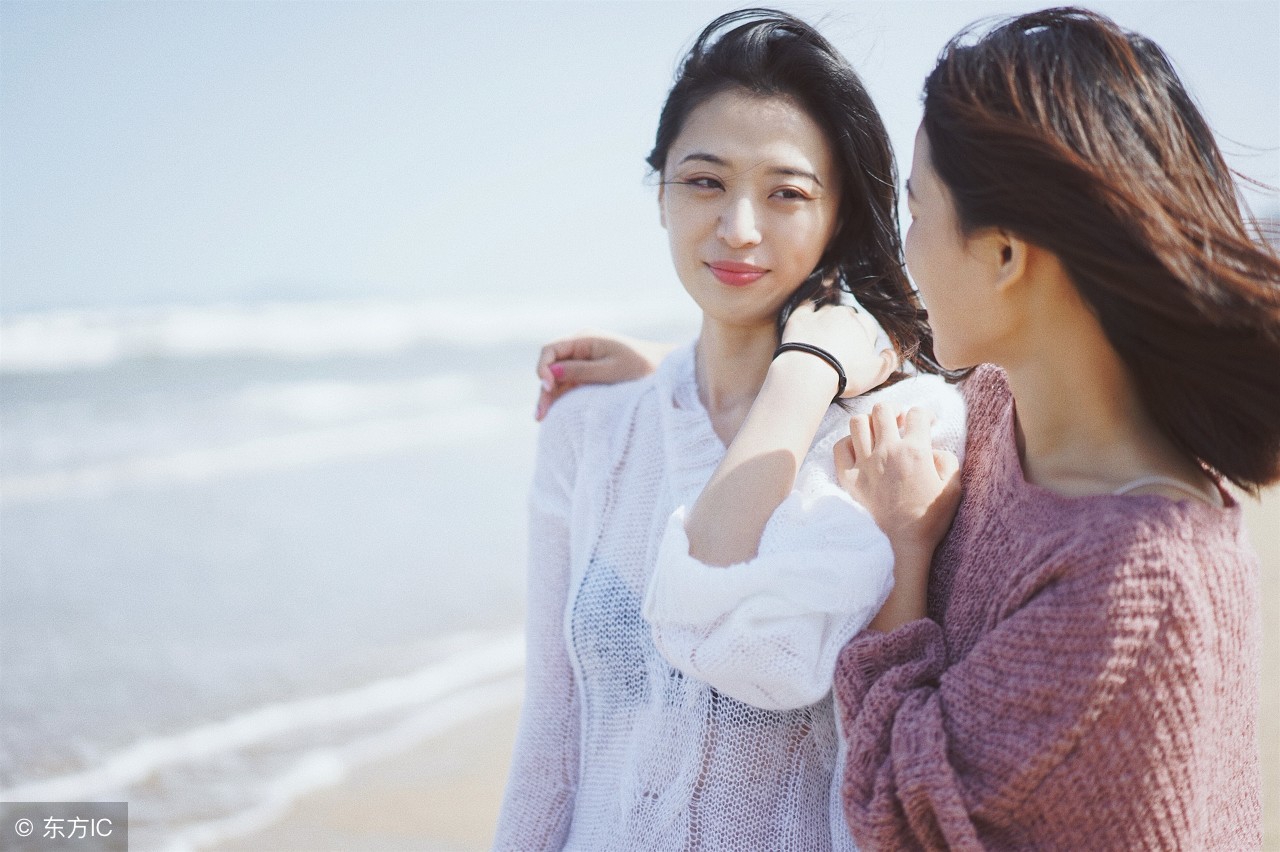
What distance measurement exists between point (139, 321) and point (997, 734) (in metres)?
12.5

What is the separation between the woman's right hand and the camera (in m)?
2.57

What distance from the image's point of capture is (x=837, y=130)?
2.22m

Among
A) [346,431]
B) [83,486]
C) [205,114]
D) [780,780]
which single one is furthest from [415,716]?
[205,114]

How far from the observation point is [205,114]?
16062 mm

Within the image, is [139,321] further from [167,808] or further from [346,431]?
[167,808]

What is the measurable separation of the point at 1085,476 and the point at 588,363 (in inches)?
48.8

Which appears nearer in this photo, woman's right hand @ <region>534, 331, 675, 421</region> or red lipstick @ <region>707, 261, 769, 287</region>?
red lipstick @ <region>707, 261, 769, 287</region>

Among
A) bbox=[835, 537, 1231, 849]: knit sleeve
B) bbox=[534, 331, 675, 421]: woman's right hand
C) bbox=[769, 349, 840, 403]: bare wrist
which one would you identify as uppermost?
bbox=[769, 349, 840, 403]: bare wrist

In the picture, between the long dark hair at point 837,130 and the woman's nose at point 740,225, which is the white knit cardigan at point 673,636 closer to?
the long dark hair at point 837,130

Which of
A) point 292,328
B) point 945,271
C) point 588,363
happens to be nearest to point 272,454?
point 292,328

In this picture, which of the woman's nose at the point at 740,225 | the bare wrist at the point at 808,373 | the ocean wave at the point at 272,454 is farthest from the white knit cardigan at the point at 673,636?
the ocean wave at the point at 272,454

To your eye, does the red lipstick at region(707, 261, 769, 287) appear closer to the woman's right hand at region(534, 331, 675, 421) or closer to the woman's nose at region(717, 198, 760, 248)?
the woman's nose at region(717, 198, 760, 248)

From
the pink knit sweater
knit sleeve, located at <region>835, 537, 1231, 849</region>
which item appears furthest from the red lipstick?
knit sleeve, located at <region>835, 537, 1231, 849</region>

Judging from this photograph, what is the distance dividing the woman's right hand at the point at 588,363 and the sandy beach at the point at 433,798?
1875 millimetres
